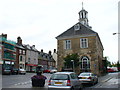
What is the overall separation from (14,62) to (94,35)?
2882 cm

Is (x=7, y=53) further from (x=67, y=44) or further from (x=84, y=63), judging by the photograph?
(x=84, y=63)

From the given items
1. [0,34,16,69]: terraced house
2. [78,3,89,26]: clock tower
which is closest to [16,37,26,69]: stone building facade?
[0,34,16,69]: terraced house

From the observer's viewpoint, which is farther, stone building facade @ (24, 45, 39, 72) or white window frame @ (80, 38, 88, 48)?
stone building facade @ (24, 45, 39, 72)

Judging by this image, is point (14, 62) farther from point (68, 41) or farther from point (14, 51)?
point (68, 41)

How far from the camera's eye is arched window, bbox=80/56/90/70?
33.5 m

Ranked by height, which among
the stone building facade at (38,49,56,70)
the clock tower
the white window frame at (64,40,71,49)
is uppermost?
the clock tower

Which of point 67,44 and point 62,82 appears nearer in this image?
point 62,82

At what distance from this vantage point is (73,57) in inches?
1292

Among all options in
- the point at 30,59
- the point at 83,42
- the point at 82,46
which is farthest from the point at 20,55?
the point at 83,42

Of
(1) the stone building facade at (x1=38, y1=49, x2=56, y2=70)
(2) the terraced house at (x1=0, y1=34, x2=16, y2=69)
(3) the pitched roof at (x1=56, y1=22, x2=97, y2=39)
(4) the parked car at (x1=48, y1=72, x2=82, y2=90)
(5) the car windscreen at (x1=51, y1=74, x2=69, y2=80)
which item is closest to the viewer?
(4) the parked car at (x1=48, y1=72, x2=82, y2=90)

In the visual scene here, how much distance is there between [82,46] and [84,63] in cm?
337

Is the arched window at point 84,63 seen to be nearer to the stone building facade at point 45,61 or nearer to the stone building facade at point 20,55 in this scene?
the stone building facade at point 20,55

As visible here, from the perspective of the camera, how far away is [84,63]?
33.9 metres

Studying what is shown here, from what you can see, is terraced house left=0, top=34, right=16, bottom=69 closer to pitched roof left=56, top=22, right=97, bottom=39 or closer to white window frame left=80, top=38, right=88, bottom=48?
pitched roof left=56, top=22, right=97, bottom=39
